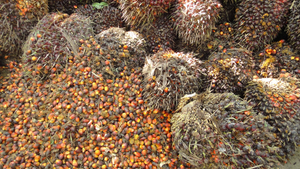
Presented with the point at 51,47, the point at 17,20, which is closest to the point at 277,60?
the point at 51,47

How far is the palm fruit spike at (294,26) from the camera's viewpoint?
2.47 meters

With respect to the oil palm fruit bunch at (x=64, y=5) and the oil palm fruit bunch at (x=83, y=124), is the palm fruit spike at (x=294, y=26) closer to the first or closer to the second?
the oil palm fruit bunch at (x=83, y=124)

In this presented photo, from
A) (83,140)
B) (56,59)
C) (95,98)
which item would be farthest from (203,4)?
(83,140)

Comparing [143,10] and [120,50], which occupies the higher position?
[143,10]

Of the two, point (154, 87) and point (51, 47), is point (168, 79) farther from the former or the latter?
point (51, 47)

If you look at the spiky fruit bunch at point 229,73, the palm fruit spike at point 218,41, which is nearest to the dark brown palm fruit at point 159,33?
the palm fruit spike at point 218,41

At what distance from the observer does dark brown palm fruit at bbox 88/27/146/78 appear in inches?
101

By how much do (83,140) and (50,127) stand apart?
1.49 ft

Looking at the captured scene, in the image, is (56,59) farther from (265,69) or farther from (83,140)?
(265,69)

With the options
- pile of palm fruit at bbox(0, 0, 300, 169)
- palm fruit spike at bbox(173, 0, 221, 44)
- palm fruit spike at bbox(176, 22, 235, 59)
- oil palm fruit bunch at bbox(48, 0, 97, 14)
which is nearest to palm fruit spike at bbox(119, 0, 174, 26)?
pile of palm fruit at bbox(0, 0, 300, 169)

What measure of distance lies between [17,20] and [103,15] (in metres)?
1.35

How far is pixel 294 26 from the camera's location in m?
2.51

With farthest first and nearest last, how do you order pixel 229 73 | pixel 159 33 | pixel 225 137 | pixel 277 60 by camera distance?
pixel 159 33 → pixel 277 60 → pixel 229 73 → pixel 225 137

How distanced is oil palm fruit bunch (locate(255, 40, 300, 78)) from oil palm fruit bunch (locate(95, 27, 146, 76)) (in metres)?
1.76
